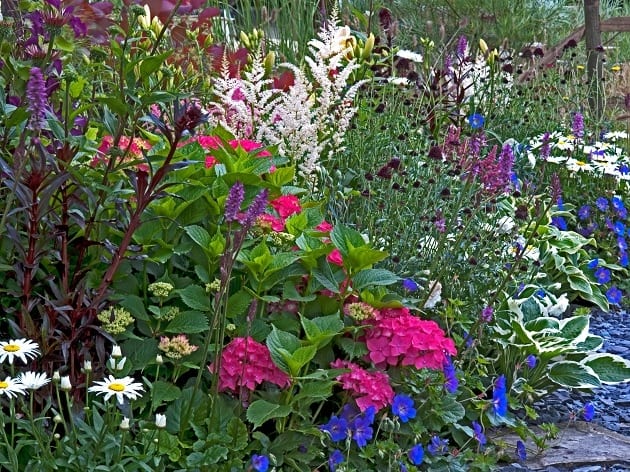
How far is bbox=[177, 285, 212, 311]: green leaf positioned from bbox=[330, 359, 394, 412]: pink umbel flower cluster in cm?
43

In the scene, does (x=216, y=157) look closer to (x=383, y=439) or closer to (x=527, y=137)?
(x=383, y=439)

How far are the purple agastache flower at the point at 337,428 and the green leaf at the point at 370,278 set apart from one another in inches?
16.1

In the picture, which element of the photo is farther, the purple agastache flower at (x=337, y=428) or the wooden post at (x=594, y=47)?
the wooden post at (x=594, y=47)

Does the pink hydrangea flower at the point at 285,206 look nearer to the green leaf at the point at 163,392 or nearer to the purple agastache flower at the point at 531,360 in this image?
the green leaf at the point at 163,392

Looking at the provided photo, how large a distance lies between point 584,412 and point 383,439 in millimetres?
815

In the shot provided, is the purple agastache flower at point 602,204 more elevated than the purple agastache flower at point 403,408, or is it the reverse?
the purple agastache flower at point 602,204

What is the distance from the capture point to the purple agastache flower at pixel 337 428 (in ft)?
8.31

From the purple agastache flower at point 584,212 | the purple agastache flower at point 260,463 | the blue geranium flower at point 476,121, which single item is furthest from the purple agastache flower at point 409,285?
the purple agastache flower at point 584,212

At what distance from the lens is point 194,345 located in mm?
2555

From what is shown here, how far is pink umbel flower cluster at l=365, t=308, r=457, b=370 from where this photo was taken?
8.75 feet

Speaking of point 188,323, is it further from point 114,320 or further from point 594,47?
point 594,47

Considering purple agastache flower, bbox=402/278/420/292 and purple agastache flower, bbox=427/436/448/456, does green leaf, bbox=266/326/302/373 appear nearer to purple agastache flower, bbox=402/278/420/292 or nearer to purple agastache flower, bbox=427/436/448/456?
purple agastache flower, bbox=427/436/448/456

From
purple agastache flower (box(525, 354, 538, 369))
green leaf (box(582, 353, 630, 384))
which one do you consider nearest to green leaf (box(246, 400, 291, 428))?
A: purple agastache flower (box(525, 354, 538, 369))

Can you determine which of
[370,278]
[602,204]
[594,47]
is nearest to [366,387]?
[370,278]
